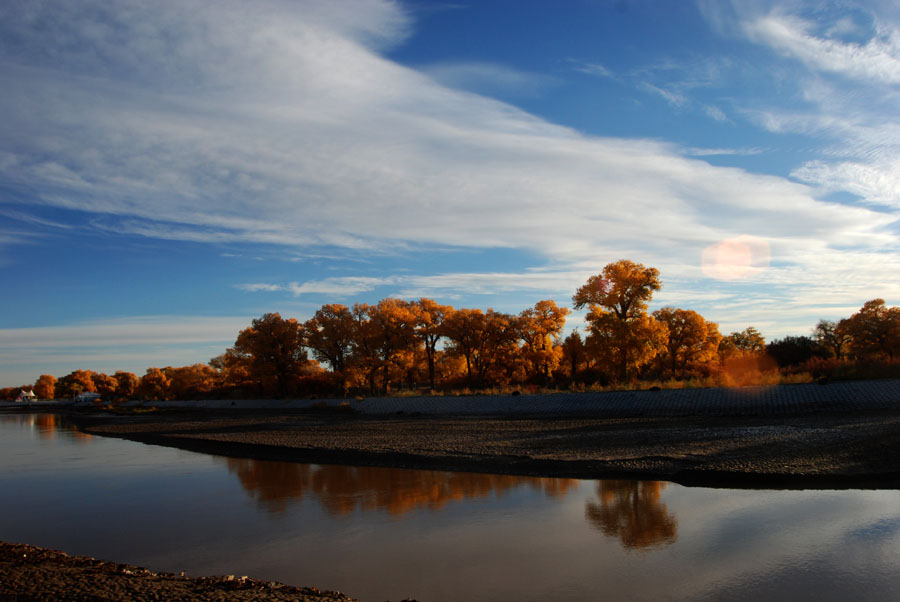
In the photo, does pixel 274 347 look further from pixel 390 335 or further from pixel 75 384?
pixel 75 384

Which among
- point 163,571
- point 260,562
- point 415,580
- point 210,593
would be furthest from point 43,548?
point 415,580

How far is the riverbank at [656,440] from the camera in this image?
1227 centimetres

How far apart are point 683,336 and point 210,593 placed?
200ft

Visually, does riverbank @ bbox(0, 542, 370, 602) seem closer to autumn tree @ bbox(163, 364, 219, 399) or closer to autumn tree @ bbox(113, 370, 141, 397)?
autumn tree @ bbox(163, 364, 219, 399)

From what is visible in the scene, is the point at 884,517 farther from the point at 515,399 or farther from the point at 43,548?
the point at 515,399

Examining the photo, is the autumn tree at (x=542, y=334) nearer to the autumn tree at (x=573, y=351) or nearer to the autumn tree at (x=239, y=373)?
the autumn tree at (x=573, y=351)

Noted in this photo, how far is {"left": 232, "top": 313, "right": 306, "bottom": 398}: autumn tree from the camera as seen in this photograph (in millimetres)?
59406

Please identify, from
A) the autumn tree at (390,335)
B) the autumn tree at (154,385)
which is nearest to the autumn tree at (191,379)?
the autumn tree at (154,385)

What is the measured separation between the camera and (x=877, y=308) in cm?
5416

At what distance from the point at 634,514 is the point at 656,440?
798cm

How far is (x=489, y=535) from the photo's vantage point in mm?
8789

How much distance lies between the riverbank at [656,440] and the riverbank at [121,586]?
27.6ft

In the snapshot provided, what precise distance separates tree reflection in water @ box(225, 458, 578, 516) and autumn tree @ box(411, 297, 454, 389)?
126 feet

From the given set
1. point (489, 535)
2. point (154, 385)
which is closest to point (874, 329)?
point (489, 535)
